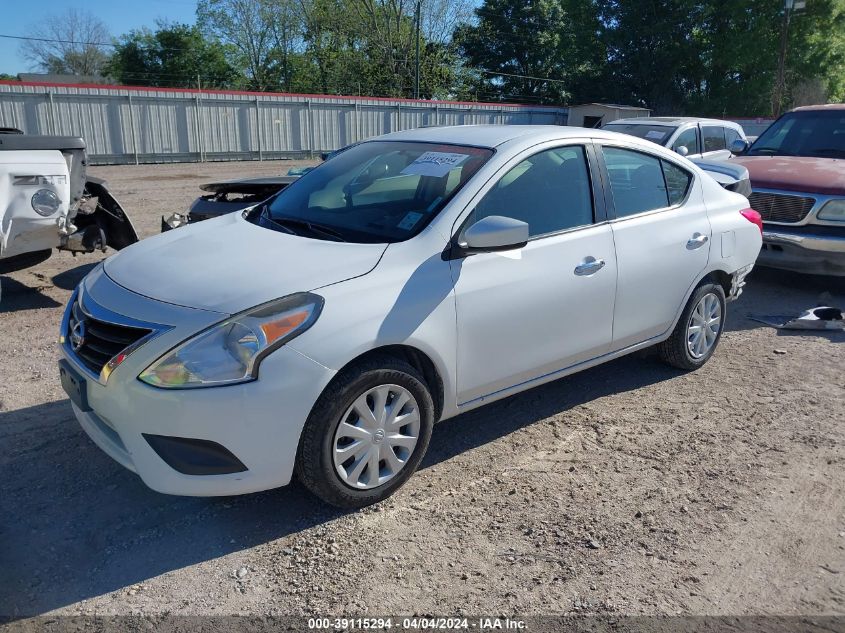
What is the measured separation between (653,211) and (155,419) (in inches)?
128

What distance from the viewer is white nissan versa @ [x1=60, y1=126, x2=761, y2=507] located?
292cm

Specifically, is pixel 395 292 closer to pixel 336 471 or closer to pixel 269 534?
pixel 336 471

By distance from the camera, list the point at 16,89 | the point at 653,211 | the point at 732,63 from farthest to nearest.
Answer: the point at 732,63 → the point at 16,89 → the point at 653,211

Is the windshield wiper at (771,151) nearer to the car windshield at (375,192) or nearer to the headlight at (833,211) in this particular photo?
the headlight at (833,211)

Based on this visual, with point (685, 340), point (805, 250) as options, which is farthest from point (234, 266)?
point (805, 250)

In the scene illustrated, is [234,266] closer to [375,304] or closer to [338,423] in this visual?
[375,304]

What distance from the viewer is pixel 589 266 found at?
4.07m

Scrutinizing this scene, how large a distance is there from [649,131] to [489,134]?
7.25 m

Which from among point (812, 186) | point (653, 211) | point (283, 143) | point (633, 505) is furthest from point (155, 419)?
point (283, 143)

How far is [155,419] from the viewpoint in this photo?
2879mm

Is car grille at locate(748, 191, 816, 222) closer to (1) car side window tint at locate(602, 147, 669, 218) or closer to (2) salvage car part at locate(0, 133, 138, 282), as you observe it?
(1) car side window tint at locate(602, 147, 669, 218)

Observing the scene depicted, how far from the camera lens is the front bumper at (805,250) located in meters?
7.17

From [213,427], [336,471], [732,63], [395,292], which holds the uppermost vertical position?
[732,63]

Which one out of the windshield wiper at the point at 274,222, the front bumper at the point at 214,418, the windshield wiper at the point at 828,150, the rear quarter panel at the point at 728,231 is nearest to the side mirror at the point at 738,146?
the windshield wiper at the point at 828,150
